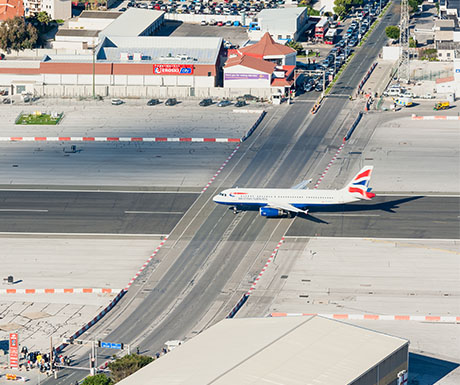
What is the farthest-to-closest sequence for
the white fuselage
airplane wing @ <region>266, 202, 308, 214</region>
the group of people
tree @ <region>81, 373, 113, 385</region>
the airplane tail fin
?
1. airplane wing @ <region>266, 202, 308, 214</region>
2. the white fuselage
3. the airplane tail fin
4. the group of people
5. tree @ <region>81, 373, 113, 385</region>

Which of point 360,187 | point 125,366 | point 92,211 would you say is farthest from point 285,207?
point 125,366

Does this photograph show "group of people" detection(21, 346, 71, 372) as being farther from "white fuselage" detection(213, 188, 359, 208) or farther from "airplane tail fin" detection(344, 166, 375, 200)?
"airplane tail fin" detection(344, 166, 375, 200)

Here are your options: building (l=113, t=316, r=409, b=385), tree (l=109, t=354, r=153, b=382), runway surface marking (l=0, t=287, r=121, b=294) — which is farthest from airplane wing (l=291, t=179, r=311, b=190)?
tree (l=109, t=354, r=153, b=382)

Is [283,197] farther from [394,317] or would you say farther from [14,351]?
[14,351]

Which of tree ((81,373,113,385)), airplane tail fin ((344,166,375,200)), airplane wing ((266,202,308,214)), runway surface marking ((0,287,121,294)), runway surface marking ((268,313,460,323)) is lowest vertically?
runway surface marking ((0,287,121,294))

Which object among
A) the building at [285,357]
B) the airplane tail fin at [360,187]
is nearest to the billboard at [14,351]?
the building at [285,357]

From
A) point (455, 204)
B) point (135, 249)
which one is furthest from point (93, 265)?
point (455, 204)
